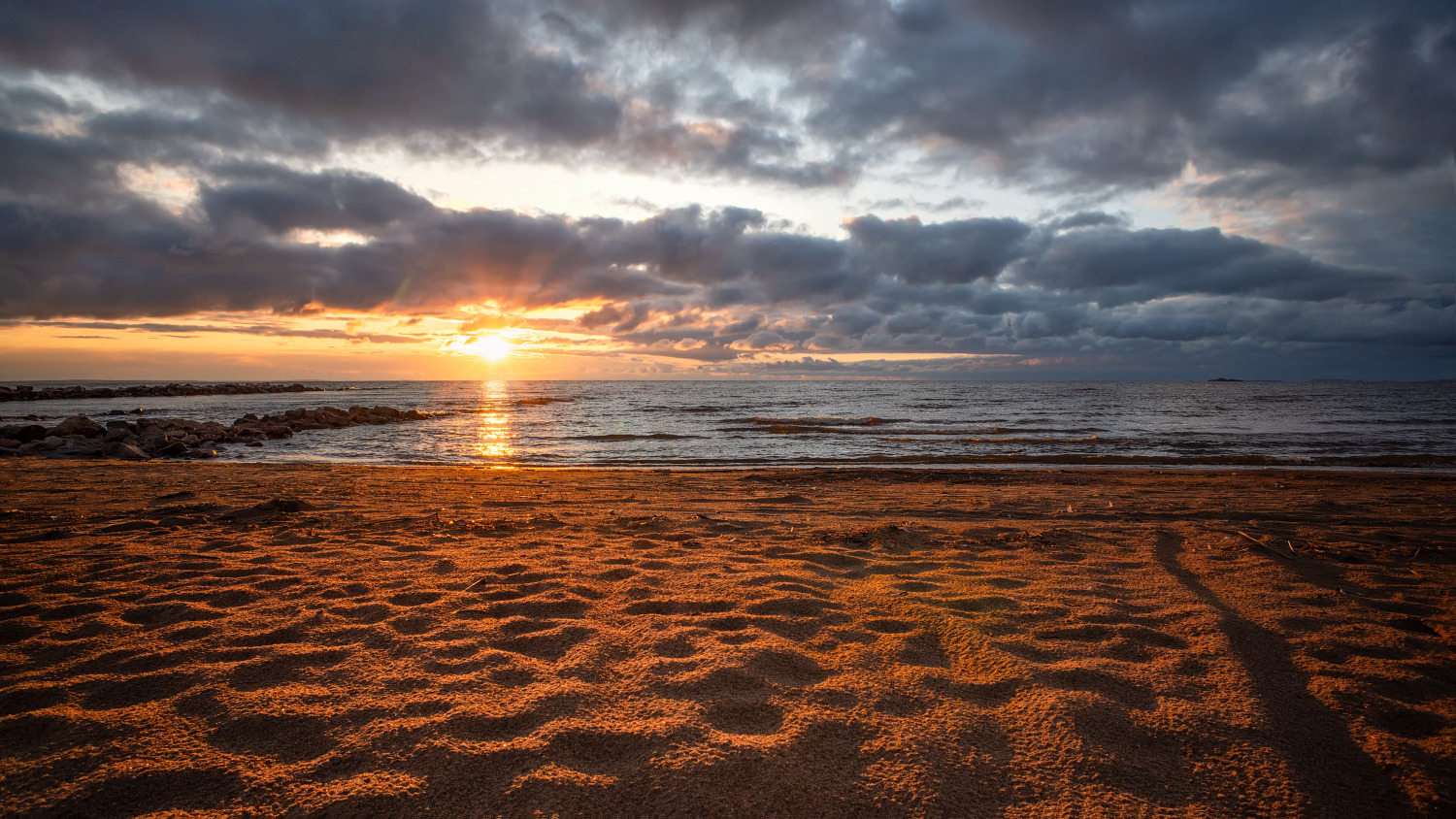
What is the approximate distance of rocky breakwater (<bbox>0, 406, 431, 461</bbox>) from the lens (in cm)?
1397

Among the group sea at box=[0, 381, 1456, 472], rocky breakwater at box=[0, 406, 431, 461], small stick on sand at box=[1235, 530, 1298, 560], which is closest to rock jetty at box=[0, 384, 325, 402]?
sea at box=[0, 381, 1456, 472]

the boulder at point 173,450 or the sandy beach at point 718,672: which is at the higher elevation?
the sandy beach at point 718,672

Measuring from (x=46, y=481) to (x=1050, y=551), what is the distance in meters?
13.9

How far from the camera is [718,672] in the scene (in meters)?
2.92

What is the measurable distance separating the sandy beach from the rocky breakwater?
36.6 ft

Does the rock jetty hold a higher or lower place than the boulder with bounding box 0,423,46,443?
higher

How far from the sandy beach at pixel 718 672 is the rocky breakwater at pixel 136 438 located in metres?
11.2

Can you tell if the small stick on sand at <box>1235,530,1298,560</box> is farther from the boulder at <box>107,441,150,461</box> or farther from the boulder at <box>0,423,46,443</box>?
the boulder at <box>0,423,46,443</box>

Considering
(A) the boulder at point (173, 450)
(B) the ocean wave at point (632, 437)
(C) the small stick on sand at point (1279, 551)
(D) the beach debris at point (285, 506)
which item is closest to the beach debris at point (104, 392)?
(A) the boulder at point (173, 450)

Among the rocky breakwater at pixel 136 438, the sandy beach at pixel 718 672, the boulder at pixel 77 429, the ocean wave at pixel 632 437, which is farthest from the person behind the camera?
the ocean wave at pixel 632 437

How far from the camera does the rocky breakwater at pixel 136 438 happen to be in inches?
550

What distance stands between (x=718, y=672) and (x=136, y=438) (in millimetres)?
20924

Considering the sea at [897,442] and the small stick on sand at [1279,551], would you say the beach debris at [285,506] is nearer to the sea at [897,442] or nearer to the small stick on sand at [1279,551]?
the sea at [897,442]

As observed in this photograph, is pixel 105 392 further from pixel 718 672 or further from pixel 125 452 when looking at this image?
pixel 718 672
